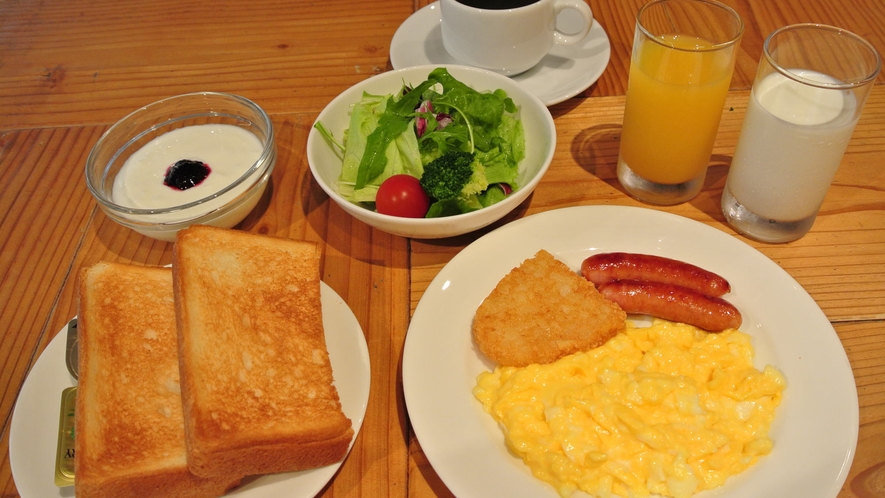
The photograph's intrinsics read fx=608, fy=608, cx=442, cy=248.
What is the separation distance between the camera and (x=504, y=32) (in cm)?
243

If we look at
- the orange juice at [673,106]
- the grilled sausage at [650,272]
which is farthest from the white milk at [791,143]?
the grilled sausage at [650,272]

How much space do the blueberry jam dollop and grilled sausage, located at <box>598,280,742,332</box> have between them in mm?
1488

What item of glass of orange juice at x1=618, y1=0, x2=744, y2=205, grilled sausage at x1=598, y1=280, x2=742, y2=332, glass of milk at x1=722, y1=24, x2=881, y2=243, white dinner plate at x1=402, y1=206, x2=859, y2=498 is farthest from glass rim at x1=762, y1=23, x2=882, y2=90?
grilled sausage at x1=598, y1=280, x2=742, y2=332

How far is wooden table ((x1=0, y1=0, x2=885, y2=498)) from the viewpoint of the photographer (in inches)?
71.1

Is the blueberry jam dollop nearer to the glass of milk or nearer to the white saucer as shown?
the white saucer

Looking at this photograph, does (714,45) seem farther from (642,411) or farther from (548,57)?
(642,411)

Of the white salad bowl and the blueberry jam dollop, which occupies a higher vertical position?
the white salad bowl

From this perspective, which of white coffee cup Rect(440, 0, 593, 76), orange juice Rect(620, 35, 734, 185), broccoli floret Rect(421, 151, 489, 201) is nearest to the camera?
orange juice Rect(620, 35, 734, 185)

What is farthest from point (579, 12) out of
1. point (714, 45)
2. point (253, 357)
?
point (253, 357)

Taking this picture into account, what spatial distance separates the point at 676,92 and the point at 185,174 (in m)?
1.73

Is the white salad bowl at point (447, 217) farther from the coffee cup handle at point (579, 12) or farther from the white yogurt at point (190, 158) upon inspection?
the coffee cup handle at point (579, 12)

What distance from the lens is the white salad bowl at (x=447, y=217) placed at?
6.31 ft

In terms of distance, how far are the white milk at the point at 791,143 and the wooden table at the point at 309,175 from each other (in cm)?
19

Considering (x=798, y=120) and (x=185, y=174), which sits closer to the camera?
(x=798, y=120)
